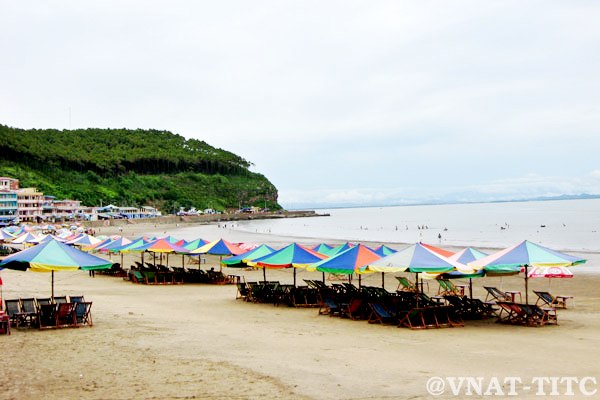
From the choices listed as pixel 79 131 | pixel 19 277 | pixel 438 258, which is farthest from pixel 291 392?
pixel 79 131

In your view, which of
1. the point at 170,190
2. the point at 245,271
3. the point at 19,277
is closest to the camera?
the point at 19,277

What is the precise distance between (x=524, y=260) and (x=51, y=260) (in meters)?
10.7

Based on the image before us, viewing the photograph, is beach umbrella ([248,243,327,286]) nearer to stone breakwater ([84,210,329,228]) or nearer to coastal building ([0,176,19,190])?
stone breakwater ([84,210,329,228])

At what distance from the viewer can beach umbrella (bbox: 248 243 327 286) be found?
53.0 ft

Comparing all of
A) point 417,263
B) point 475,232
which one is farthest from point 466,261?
point 475,232

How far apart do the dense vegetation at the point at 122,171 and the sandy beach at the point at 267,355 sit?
11882 cm

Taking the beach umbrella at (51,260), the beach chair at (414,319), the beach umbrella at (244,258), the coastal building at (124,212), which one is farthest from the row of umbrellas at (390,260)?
the coastal building at (124,212)

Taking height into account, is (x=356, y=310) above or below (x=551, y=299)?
below

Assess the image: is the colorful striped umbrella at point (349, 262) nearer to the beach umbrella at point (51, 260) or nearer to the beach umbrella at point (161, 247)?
the beach umbrella at point (51, 260)

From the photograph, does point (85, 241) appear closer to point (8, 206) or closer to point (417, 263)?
point (417, 263)

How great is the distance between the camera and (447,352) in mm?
10273

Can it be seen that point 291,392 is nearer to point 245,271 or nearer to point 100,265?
point 100,265

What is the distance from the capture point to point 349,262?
14.8 m

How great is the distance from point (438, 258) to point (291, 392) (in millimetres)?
6991
